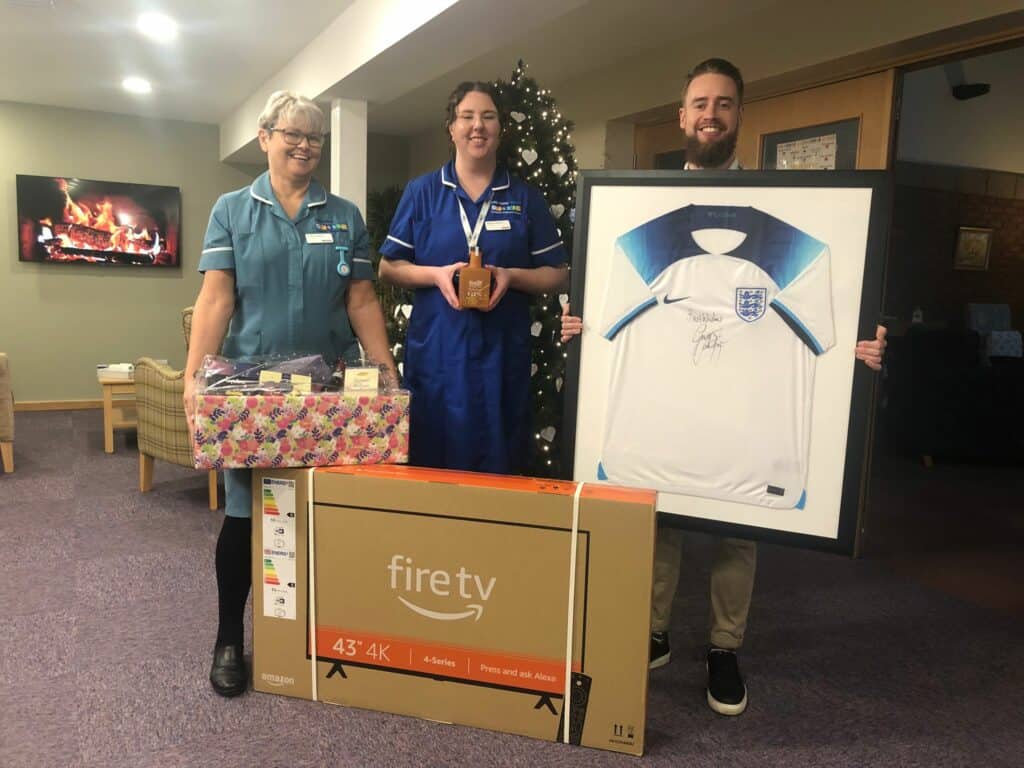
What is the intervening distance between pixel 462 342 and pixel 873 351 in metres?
0.96

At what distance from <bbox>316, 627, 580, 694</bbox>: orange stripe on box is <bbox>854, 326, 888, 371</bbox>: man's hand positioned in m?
0.91

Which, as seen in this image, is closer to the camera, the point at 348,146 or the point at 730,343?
the point at 730,343

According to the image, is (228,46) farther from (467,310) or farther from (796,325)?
(796,325)

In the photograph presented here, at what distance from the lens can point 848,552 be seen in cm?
159

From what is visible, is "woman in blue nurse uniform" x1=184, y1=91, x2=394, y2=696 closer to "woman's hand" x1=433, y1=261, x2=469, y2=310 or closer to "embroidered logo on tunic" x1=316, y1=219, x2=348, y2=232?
"embroidered logo on tunic" x1=316, y1=219, x2=348, y2=232

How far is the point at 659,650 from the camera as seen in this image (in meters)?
2.09

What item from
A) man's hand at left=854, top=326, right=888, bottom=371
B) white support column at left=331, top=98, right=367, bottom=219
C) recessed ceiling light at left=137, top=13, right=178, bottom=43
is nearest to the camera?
man's hand at left=854, top=326, right=888, bottom=371

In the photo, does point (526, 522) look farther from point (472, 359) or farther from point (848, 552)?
point (848, 552)

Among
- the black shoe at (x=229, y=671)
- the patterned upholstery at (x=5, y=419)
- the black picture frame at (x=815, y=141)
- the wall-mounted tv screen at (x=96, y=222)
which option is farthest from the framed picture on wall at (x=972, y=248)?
the wall-mounted tv screen at (x=96, y=222)

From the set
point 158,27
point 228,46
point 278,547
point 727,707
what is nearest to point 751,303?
point 727,707

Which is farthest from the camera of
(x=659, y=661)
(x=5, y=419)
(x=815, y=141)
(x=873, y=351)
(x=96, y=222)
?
(x=96, y=222)

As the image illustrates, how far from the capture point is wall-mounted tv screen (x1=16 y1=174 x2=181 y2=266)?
624 cm

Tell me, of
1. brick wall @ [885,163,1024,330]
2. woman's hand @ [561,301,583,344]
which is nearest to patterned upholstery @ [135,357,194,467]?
woman's hand @ [561,301,583,344]

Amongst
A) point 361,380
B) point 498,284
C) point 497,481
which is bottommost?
point 497,481
